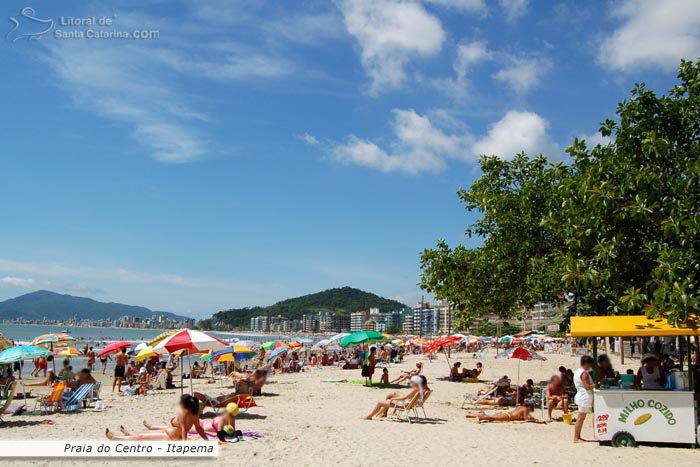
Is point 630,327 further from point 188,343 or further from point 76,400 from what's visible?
point 76,400

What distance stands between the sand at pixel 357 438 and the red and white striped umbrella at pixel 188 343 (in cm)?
149

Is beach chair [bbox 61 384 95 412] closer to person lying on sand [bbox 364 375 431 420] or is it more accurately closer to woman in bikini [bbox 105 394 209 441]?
woman in bikini [bbox 105 394 209 441]

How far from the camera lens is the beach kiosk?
344 inches

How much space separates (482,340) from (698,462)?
49.3m

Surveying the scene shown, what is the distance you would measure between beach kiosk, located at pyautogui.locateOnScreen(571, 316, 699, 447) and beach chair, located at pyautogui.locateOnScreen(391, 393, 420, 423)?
135 inches

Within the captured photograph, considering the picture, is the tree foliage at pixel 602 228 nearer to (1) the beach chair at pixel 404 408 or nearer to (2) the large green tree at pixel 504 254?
(2) the large green tree at pixel 504 254

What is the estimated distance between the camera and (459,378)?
70.5ft

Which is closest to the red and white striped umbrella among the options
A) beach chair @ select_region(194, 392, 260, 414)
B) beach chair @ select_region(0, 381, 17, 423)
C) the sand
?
beach chair @ select_region(194, 392, 260, 414)

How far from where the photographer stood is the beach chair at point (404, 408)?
11.2 meters

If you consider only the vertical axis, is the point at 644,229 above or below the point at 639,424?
above

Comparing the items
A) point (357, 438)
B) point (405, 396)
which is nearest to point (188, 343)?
point (357, 438)

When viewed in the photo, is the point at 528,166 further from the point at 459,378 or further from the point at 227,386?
the point at 227,386

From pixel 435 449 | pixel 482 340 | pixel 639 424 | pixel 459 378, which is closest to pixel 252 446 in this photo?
pixel 435 449

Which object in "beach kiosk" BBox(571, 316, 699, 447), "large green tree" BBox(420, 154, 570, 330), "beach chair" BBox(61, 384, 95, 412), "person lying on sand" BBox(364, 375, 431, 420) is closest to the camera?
"beach kiosk" BBox(571, 316, 699, 447)
